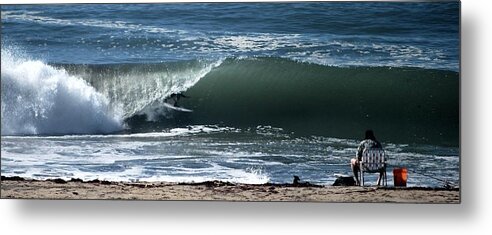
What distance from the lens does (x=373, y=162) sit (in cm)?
557

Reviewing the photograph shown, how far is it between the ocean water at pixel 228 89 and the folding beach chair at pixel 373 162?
0.07 m

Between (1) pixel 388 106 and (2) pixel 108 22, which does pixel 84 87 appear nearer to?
(2) pixel 108 22

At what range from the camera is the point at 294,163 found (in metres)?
5.65

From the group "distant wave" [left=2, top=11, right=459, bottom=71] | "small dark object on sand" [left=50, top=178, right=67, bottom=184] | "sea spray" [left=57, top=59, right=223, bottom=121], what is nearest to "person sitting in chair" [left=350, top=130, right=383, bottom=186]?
"distant wave" [left=2, top=11, right=459, bottom=71]

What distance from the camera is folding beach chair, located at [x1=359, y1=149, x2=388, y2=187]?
219 inches

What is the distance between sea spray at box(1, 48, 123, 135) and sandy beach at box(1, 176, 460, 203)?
1.12 ft

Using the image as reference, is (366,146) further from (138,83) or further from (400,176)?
(138,83)

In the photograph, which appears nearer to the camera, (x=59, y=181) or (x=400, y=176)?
(x=400, y=176)

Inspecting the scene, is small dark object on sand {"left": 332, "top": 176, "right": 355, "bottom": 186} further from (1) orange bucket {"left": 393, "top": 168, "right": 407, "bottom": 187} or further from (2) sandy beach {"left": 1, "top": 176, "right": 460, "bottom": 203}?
(1) orange bucket {"left": 393, "top": 168, "right": 407, "bottom": 187}

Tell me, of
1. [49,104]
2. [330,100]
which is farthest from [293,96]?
[49,104]

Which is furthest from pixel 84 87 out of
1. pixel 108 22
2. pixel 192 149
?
pixel 192 149

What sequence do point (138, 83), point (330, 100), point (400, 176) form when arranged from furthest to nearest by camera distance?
point (138, 83) < point (330, 100) < point (400, 176)

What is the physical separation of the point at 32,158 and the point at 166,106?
91 cm

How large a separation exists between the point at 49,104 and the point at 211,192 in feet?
3.86
